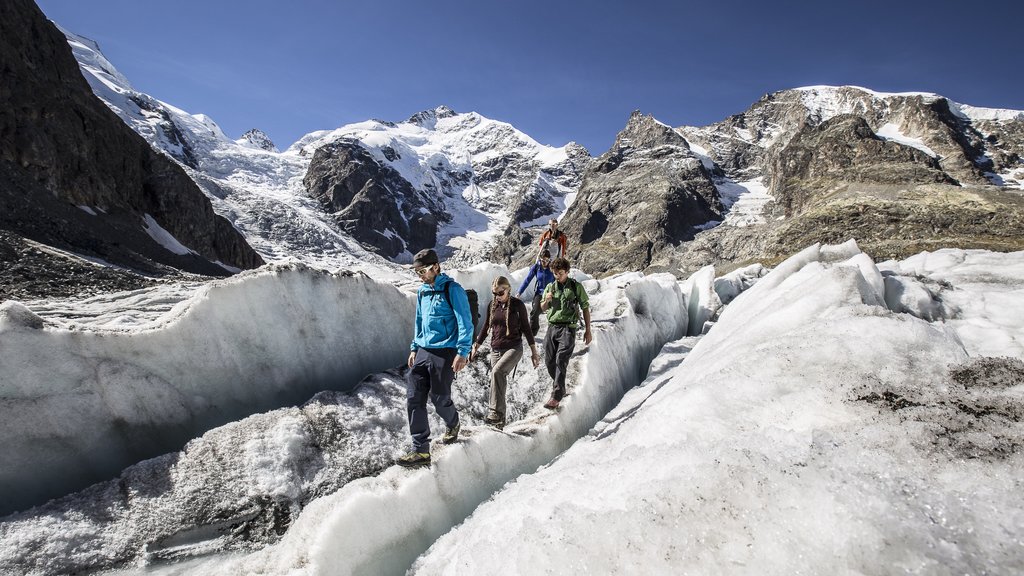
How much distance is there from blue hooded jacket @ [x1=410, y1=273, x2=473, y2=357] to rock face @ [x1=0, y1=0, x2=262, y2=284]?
25688 millimetres

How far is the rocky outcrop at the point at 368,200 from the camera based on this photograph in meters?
153

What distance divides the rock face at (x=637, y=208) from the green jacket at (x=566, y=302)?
89.1 m

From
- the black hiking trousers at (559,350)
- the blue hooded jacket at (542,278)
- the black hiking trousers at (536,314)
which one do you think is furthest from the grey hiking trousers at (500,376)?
the blue hooded jacket at (542,278)

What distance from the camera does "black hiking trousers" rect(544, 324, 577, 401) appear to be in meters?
6.15

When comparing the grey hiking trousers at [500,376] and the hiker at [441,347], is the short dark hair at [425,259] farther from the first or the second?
the grey hiking trousers at [500,376]

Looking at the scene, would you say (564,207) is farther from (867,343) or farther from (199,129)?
(867,343)

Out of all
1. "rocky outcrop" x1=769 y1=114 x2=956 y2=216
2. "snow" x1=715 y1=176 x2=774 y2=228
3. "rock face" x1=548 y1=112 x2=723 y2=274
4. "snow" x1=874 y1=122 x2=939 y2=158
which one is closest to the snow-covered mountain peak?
"rock face" x1=548 y1=112 x2=723 y2=274

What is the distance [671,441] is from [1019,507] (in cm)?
179

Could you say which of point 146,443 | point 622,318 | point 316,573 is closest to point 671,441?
point 316,573

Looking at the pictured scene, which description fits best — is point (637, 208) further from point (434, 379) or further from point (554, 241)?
point (434, 379)

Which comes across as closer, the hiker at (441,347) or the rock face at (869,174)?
the hiker at (441,347)

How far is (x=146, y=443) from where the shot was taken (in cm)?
420

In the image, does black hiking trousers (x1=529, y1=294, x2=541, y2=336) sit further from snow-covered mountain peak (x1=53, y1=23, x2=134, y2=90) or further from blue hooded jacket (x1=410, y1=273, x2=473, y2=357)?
snow-covered mountain peak (x1=53, y1=23, x2=134, y2=90)

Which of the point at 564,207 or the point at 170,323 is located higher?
the point at 564,207
